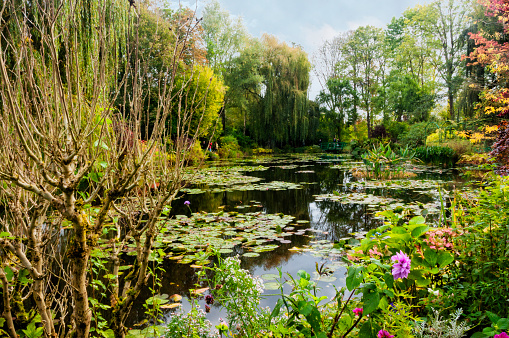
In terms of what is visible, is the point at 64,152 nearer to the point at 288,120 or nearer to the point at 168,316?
the point at 168,316

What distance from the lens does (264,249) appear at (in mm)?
3418

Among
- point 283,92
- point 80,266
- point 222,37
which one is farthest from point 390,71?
point 80,266

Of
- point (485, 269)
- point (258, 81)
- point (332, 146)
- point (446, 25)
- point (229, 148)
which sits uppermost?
point (446, 25)

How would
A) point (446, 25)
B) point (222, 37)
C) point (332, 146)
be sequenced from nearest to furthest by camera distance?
point (446, 25) < point (222, 37) < point (332, 146)

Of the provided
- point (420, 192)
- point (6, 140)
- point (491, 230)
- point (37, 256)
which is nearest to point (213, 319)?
point (37, 256)

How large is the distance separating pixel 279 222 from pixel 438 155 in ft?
34.0

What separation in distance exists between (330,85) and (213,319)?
27.2 m

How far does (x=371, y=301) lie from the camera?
1113 mm

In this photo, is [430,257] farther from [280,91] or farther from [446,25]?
[446,25]

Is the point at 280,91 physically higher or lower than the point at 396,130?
higher

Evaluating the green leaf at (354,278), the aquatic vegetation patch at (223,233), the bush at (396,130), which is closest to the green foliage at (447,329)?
the green leaf at (354,278)

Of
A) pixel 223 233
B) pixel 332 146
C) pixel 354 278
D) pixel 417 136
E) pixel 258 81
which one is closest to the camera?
pixel 354 278

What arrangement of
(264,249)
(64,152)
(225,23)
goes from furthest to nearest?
(225,23) → (264,249) → (64,152)

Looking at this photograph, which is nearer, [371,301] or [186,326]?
[371,301]
